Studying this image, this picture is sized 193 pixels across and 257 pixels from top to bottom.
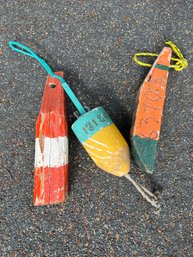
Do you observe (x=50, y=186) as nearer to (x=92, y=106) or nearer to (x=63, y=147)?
(x=63, y=147)

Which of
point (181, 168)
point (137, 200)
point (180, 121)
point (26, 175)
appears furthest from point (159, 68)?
point (26, 175)

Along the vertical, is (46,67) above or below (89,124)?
above

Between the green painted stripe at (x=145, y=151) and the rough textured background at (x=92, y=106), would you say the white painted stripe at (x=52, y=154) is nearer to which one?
the rough textured background at (x=92, y=106)

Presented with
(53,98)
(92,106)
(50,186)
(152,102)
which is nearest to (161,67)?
(152,102)

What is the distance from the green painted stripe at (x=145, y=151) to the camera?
3.76 ft

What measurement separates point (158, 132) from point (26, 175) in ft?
1.57

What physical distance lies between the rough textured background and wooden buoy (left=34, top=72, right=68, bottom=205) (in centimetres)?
10

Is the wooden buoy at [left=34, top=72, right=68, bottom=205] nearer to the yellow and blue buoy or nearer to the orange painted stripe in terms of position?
the yellow and blue buoy

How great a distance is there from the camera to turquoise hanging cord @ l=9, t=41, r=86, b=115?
1198mm

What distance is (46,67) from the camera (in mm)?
1289

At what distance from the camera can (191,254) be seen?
118 centimetres

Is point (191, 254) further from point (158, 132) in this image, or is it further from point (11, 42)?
point (11, 42)

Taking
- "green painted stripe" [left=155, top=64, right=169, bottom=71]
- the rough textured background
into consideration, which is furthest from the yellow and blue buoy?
"green painted stripe" [left=155, top=64, right=169, bottom=71]

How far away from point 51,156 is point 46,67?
344 millimetres
